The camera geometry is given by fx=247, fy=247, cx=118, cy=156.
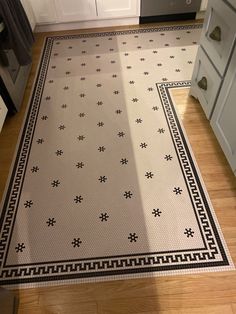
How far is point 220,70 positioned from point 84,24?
1.89 metres

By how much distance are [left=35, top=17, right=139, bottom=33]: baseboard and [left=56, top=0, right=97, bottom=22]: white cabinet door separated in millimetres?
91

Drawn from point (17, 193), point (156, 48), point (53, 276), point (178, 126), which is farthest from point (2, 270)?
point (156, 48)

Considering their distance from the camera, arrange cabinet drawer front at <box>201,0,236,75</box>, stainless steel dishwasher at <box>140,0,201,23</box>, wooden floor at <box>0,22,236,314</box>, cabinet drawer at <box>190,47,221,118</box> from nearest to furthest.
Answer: wooden floor at <box>0,22,236,314</box> < cabinet drawer front at <box>201,0,236,75</box> < cabinet drawer at <box>190,47,221,118</box> < stainless steel dishwasher at <box>140,0,201,23</box>

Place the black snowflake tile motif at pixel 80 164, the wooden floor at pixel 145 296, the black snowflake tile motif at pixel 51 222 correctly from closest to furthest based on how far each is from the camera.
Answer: the wooden floor at pixel 145 296
the black snowflake tile motif at pixel 51 222
the black snowflake tile motif at pixel 80 164

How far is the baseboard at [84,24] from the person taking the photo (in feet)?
8.72

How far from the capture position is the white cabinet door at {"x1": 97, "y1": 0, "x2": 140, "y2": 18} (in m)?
2.47

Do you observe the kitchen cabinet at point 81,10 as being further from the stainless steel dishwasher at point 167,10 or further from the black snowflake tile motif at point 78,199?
the black snowflake tile motif at point 78,199

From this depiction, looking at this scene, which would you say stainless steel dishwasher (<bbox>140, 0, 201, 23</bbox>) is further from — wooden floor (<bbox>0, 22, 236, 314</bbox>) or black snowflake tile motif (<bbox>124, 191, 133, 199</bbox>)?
wooden floor (<bbox>0, 22, 236, 314</bbox>)

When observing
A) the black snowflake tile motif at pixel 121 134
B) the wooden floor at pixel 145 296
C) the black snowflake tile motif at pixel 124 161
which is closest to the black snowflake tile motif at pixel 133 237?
the wooden floor at pixel 145 296

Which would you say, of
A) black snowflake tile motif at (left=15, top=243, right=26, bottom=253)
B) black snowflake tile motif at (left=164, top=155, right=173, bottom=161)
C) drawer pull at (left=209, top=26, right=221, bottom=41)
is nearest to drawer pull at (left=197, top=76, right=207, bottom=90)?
drawer pull at (left=209, top=26, right=221, bottom=41)

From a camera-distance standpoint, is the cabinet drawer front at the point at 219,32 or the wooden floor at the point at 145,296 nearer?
the wooden floor at the point at 145,296

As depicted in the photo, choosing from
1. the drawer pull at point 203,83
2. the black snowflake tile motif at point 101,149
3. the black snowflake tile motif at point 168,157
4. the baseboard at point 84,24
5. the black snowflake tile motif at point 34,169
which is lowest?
the black snowflake tile motif at point 168,157

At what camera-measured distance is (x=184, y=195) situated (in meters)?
1.36

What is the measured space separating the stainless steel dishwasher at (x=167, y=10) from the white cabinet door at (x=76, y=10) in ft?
1.70
